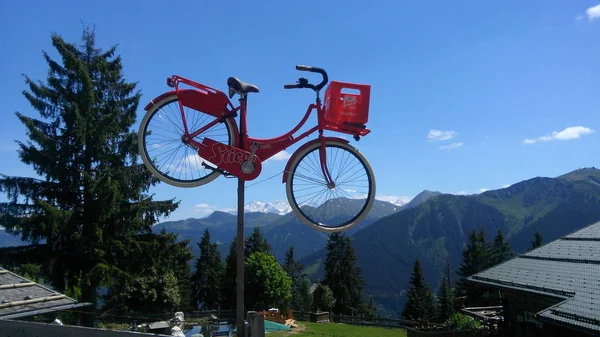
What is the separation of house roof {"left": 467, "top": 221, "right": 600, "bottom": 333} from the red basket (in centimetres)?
625

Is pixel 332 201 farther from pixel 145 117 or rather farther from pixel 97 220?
pixel 97 220

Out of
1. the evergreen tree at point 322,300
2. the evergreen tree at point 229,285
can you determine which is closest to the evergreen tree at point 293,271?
the evergreen tree at point 322,300

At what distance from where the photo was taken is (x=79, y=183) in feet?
71.3

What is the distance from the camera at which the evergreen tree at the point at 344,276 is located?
2264 inches

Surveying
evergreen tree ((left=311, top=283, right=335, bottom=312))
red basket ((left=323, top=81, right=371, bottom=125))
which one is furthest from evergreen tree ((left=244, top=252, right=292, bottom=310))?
red basket ((left=323, top=81, right=371, bottom=125))

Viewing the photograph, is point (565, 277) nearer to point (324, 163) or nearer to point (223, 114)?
point (324, 163)

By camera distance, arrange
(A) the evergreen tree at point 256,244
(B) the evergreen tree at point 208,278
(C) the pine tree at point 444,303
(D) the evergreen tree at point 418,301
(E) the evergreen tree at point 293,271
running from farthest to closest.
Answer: (E) the evergreen tree at point 293,271, (B) the evergreen tree at point 208,278, (A) the evergreen tree at point 256,244, (C) the pine tree at point 444,303, (D) the evergreen tree at point 418,301

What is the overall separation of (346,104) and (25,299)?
24.7ft

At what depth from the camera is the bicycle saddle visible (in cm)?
579

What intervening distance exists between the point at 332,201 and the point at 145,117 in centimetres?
269

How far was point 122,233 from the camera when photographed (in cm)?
2250

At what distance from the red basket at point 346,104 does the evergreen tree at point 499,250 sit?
60.4 metres

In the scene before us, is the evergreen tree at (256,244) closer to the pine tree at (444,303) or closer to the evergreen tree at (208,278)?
the evergreen tree at (208,278)

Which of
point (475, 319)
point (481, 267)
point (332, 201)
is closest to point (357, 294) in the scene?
point (481, 267)
